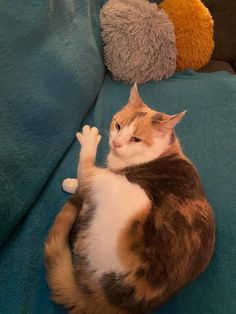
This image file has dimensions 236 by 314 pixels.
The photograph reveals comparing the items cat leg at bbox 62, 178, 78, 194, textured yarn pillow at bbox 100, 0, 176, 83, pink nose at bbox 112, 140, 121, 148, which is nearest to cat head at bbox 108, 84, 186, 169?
pink nose at bbox 112, 140, 121, 148

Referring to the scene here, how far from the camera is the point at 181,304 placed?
819 millimetres

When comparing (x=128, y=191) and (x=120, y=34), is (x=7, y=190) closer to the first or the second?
(x=128, y=191)

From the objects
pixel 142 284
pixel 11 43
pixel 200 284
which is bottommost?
pixel 200 284

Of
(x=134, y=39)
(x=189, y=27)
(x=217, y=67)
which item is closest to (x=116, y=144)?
(x=134, y=39)

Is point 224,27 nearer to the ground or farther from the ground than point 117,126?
nearer to the ground

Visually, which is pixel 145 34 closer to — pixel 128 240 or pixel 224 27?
pixel 224 27

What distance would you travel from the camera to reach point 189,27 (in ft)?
5.09

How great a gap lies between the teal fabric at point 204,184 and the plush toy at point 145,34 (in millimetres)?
69

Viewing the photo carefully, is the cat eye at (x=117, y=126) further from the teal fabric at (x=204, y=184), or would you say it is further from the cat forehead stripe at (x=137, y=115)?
the teal fabric at (x=204, y=184)

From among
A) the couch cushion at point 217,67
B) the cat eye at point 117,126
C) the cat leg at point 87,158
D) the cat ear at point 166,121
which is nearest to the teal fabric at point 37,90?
the cat leg at point 87,158

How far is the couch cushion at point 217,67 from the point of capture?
1.75 meters

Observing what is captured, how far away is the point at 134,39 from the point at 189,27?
34cm

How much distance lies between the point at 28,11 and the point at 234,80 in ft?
3.22

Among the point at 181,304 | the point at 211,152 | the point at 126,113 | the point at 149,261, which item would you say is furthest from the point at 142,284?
the point at 211,152
